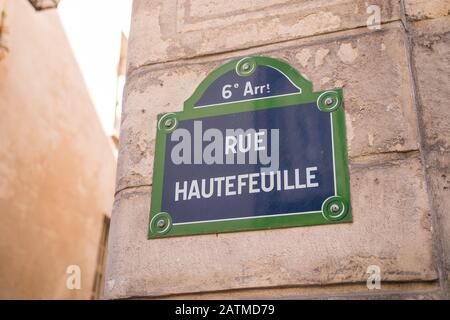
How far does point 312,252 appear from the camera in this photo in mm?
1861

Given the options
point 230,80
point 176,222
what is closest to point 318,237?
point 176,222

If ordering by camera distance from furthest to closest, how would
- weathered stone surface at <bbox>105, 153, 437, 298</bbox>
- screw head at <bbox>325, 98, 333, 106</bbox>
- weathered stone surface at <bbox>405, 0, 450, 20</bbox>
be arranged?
weathered stone surface at <bbox>405, 0, 450, 20</bbox>
screw head at <bbox>325, 98, 333, 106</bbox>
weathered stone surface at <bbox>105, 153, 437, 298</bbox>

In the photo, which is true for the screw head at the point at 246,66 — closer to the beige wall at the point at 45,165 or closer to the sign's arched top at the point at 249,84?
the sign's arched top at the point at 249,84

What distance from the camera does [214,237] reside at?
1979 mm

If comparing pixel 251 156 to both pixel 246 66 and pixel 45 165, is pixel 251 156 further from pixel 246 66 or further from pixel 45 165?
pixel 45 165

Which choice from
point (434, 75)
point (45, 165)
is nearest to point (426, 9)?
point (434, 75)

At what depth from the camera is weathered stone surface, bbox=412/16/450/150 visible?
76.9 inches

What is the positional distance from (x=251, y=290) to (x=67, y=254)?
553 centimetres

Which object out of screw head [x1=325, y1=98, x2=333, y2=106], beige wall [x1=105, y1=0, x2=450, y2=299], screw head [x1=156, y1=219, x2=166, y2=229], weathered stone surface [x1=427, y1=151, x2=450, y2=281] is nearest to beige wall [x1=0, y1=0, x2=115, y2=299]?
beige wall [x1=105, y1=0, x2=450, y2=299]

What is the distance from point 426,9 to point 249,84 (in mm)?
692

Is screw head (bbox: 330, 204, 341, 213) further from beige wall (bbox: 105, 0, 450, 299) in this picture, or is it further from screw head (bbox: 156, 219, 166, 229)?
screw head (bbox: 156, 219, 166, 229)

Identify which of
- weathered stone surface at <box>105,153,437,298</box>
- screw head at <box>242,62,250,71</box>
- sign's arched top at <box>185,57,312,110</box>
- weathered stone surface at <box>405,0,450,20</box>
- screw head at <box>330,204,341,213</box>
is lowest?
weathered stone surface at <box>105,153,437,298</box>
